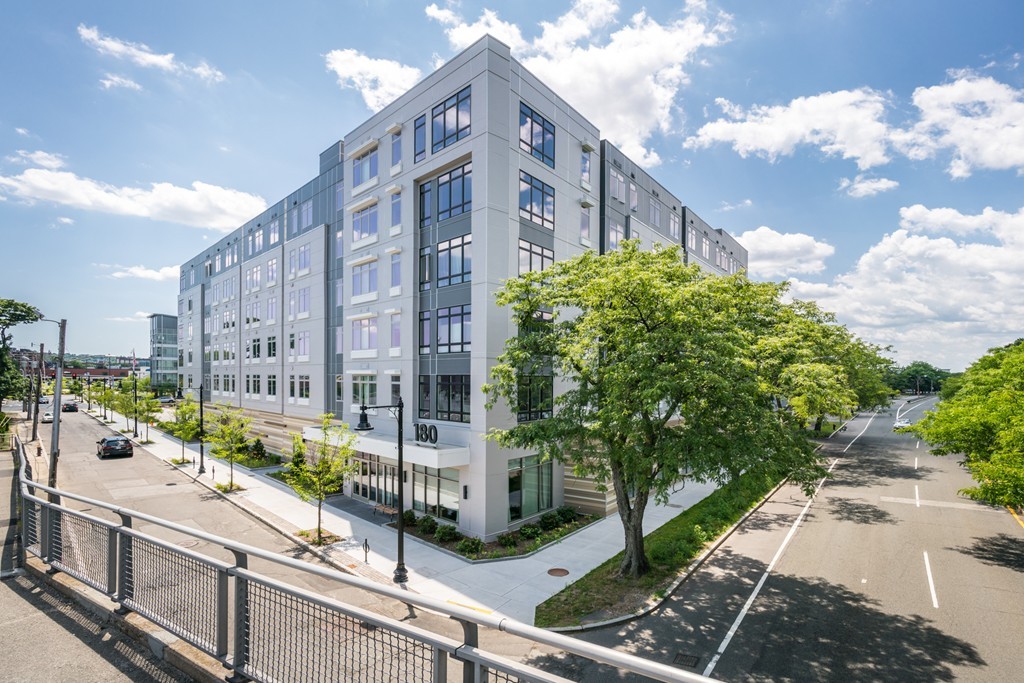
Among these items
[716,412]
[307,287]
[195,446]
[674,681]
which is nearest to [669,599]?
[716,412]

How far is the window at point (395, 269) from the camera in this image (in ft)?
83.2

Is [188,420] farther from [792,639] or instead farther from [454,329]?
[792,639]

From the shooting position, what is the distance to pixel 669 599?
50.3ft

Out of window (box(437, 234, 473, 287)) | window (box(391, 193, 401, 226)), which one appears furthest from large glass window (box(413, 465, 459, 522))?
window (box(391, 193, 401, 226))

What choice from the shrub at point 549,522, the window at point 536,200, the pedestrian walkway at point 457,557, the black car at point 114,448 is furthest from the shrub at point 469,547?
the black car at point 114,448

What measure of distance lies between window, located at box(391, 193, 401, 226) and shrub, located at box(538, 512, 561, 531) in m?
16.2

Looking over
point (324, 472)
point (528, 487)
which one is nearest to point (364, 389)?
point (324, 472)

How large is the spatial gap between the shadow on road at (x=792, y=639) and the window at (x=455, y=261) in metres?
14.7

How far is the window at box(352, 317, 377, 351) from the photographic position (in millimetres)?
26745

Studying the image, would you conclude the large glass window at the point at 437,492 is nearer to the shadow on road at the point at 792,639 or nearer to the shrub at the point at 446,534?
the shrub at the point at 446,534

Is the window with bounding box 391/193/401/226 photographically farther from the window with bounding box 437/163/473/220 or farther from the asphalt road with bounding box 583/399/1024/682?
the asphalt road with bounding box 583/399/1024/682

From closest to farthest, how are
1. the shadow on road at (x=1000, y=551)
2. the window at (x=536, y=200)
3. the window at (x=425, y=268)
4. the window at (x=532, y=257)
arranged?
1. the shadow on road at (x=1000, y=551)
2. the window at (x=532, y=257)
3. the window at (x=536, y=200)
4. the window at (x=425, y=268)

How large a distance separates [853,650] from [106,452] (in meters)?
45.5

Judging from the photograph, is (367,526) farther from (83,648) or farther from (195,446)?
(195,446)
